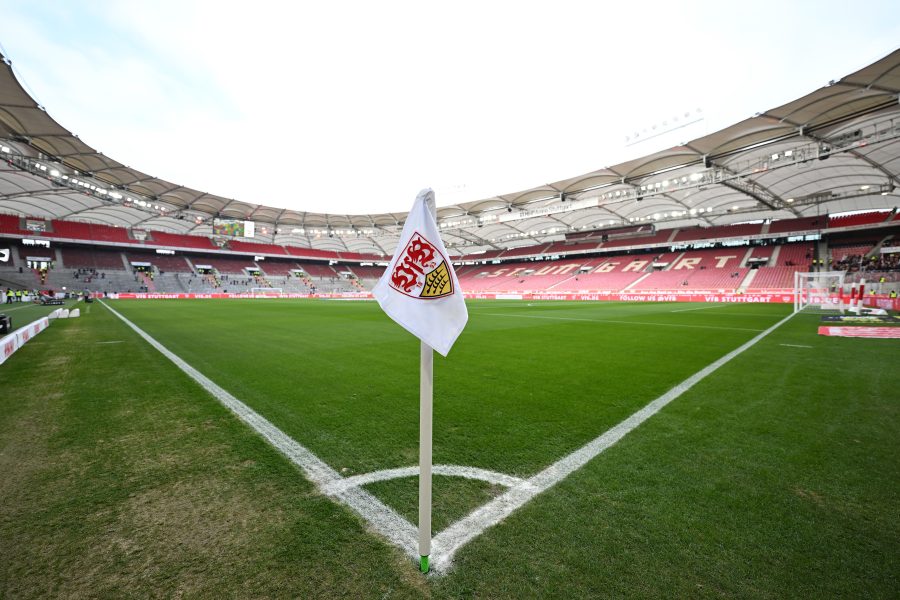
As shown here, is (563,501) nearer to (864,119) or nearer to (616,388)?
(616,388)

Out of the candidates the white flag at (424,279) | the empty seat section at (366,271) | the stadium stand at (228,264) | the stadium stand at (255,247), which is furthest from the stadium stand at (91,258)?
the white flag at (424,279)

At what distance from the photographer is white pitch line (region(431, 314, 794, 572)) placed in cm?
180

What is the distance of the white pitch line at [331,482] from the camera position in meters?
1.87

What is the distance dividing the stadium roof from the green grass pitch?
20.6m

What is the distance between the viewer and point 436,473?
8.32ft

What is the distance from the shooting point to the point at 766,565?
167cm

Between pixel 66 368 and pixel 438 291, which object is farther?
pixel 66 368

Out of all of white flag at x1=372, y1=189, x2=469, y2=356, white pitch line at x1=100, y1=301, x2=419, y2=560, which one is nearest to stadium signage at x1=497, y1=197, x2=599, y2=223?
white pitch line at x1=100, y1=301, x2=419, y2=560

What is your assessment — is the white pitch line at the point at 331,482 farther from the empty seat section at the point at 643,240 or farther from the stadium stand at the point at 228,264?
the stadium stand at the point at 228,264

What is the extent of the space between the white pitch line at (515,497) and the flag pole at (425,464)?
0.13m

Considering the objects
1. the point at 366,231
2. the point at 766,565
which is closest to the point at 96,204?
the point at 366,231

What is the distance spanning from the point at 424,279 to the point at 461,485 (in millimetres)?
1459

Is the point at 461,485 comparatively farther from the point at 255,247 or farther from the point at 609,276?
the point at 255,247

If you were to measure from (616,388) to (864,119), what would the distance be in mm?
27114
